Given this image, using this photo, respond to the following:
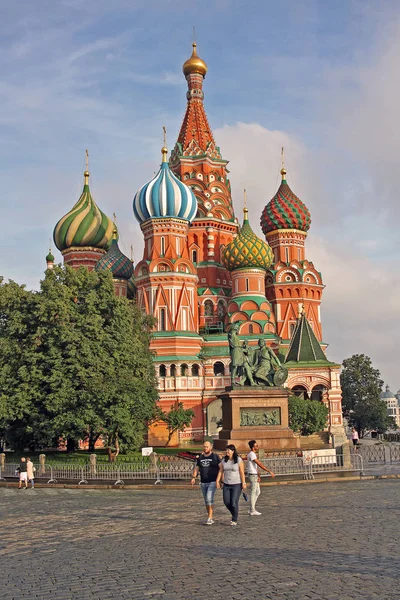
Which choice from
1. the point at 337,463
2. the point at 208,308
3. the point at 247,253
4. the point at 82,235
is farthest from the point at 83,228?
the point at 337,463

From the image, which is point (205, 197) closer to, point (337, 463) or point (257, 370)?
point (257, 370)

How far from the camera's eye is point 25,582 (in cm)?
812

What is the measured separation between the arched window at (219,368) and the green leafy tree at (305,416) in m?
9.54

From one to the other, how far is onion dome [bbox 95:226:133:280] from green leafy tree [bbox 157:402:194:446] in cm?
1641

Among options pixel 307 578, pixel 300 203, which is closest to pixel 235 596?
pixel 307 578

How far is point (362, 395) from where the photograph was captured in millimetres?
71562

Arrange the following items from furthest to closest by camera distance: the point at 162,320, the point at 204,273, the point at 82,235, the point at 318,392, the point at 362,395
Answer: the point at 362,395 < the point at 82,235 < the point at 204,273 < the point at 162,320 < the point at 318,392

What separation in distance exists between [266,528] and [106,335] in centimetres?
2201

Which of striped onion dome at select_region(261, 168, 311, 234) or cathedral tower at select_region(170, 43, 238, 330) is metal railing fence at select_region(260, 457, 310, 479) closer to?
cathedral tower at select_region(170, 43, 238, 330)

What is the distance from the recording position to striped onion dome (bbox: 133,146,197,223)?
5256 cm

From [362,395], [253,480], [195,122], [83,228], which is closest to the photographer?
[253,480]

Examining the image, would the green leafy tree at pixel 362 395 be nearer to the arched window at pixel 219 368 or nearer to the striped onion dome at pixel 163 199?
the arched window at pixel 219 368

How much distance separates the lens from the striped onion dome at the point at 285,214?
6172 cm

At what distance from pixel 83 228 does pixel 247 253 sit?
60.5ft
